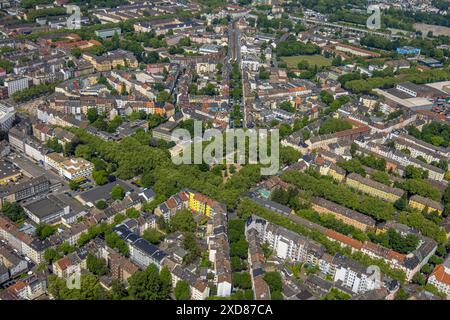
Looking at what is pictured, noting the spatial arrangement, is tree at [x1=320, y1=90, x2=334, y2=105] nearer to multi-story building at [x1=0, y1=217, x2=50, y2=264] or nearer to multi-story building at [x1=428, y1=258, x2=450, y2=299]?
multi-story building at [x1=428, y1=258, x2=450, y2=299]

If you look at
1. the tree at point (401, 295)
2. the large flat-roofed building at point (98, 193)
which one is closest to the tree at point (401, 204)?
the tree at point (401, 295)

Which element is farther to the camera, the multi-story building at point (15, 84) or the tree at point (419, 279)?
the multi-story building at point (15, 84)

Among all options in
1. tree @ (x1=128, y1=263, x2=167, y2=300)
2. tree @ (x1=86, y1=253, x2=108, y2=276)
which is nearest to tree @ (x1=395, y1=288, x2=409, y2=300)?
tree @ (x1=128, y1=263, x2=167, y2=300)

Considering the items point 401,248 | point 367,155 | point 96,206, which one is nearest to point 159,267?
point 96,206

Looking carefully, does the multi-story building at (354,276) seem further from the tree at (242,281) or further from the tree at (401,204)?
the tree at (401,204)

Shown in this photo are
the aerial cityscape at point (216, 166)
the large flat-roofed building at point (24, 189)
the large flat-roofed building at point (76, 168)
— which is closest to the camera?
the aerial cityscape at point (216, 166)

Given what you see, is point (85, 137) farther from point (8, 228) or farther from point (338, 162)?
point (338, 162)
